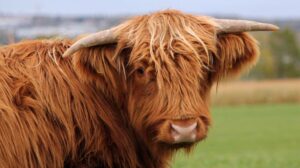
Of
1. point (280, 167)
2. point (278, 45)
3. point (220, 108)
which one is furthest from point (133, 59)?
point (278, 45)

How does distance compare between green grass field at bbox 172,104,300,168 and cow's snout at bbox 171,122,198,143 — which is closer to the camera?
cow's snout at bbox 171,122,198,143

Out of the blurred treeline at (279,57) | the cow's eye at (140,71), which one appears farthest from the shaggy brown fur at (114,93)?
the blurred treeline at (279,57)

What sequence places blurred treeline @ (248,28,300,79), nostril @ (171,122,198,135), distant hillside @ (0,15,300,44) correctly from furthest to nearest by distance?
blurred treeline @ (248,28,300,79)
distant hillside @ (0,15,300,44)
nostril @ (171,122,198,135)

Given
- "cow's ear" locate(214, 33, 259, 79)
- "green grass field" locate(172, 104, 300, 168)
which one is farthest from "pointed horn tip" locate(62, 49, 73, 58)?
"green grass field" locate(172, 104, 300, 168)

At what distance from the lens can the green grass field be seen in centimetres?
1375

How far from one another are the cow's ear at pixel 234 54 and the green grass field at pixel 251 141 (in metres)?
6.34

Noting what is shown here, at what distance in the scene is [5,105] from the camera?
225 inches

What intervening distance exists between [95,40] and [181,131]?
3.61 ft

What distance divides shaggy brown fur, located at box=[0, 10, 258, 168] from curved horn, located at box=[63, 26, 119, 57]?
80mm

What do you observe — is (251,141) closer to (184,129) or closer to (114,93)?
(114,93)

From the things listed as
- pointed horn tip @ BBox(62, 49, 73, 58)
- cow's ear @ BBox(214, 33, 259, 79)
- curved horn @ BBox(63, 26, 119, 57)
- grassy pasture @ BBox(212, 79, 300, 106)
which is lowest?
grassy pasture @ BBox(212, 79, 300, 106)

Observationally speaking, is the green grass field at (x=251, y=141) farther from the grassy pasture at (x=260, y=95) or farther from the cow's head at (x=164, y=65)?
the cow's head at (x=164, y=65)

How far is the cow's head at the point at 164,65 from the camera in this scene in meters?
5.71

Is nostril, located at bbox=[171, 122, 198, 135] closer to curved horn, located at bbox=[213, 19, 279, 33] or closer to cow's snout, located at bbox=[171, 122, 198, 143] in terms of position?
cow's snout, located at bbox=[171, 122, 198, 143]
